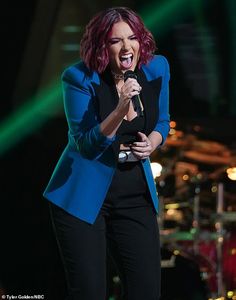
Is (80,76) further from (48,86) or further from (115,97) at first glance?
(48,86)

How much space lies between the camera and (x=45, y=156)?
4.40 metres

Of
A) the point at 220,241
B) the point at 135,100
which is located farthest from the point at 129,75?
the point at 220,241

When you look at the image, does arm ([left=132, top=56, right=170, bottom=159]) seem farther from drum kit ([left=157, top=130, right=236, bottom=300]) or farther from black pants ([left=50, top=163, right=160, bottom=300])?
drum kit ([left=157, top=130, right=236, bottom=300])

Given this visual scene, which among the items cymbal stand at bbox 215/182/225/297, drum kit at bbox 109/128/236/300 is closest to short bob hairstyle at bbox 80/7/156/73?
drum kit at bbox 109/128/236/300

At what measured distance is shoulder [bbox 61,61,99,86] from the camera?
107 inches

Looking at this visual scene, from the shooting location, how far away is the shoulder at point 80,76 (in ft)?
8.89

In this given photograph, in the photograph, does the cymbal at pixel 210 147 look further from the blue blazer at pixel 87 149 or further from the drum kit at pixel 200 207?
the blue blazer at pixel 87 149

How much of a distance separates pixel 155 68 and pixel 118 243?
2.10 feet

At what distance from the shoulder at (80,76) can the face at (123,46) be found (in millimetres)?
99

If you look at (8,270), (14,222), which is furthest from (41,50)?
(8,270)

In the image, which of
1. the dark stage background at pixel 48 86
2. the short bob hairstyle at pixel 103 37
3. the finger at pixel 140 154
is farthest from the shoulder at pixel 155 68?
the dark stage background at pixel 48 86

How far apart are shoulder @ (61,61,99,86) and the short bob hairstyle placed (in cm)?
2

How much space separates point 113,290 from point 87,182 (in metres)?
1.97

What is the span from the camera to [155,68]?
2871mm
